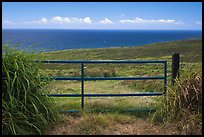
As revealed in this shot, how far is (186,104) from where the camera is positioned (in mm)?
5445

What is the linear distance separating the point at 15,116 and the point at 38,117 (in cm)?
38

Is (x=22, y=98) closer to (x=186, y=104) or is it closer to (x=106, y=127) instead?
(x=106, y=127)

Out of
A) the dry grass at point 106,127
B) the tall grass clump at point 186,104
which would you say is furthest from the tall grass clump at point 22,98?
the tall grass clump at point 186,104

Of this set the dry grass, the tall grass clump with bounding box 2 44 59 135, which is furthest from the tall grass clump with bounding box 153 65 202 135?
the tall grass clump with bounding box 2 44 59 135

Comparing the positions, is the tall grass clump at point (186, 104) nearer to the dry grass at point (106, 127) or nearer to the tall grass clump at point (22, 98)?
the dry grass at point (106, 127)

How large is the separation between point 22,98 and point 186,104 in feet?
8.81

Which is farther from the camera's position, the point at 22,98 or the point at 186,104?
the point at 186,104

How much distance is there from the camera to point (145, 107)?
6.73 m

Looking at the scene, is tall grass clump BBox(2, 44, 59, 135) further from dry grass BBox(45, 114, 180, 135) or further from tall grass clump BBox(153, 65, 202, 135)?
tall grass clump BBox(153, 65, 202, 135)

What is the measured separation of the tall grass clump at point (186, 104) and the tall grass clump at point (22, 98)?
6.42 feet

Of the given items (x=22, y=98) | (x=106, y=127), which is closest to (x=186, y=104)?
(x=106, y=127)

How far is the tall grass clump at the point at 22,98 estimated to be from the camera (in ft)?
15.8

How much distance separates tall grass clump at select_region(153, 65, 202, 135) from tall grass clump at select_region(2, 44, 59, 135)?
196 centimetres

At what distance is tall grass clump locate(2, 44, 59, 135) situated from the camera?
481cm
